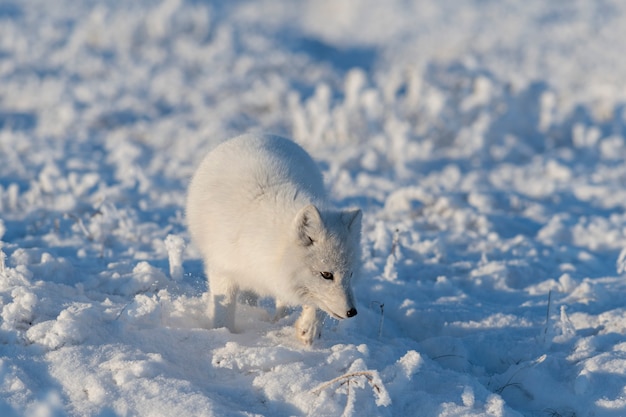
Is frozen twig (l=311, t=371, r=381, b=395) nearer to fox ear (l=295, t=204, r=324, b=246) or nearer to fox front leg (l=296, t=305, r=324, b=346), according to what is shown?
fox front leg (l=296, t=305, r=324, b=346)

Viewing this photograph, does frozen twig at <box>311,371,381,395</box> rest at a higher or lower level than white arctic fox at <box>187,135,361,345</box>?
lower

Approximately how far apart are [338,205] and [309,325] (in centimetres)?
402

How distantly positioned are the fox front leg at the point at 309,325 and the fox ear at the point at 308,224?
0.45 m

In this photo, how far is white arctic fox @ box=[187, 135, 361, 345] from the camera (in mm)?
3682

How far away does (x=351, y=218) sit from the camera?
12.4 feet

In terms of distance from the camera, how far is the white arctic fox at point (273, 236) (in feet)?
12.1

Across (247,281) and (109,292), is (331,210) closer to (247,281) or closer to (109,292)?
(247,281)

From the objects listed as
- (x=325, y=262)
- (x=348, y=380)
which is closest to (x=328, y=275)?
(x=325, y=262)

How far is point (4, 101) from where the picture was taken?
39.2 feet

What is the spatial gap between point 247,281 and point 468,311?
171cm

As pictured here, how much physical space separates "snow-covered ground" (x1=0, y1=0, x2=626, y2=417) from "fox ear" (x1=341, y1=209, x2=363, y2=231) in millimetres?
663

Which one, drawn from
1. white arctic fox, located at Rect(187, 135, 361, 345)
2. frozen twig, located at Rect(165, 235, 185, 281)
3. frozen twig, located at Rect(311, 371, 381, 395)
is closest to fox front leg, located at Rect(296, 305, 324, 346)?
white arctic fox, located at Rect(187, 135, 361, 345)

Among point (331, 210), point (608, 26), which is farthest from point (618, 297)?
point (608, 26)

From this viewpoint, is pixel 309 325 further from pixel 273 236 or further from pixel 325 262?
pixel 273 236
